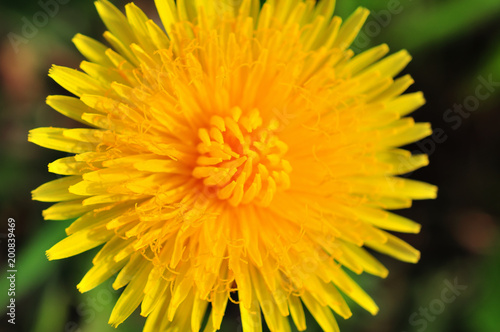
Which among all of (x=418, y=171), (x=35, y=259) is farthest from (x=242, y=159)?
(x=418, y=171)

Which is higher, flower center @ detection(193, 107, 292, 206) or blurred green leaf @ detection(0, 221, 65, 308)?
blurred green leaf @ detection(0, 221, 65, 308)

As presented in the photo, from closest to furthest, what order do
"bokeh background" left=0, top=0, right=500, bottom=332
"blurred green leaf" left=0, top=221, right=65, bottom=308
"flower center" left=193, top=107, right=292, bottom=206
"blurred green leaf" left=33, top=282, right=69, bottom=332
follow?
"flower center" left=193, top=107, right=292, bottom=206, "blurred green leaf" left=0, top=221, right=65, bottom=308, "bokeh background" left=0, top=0, right=500, bottom=332, "blurred green leaf" left=33, top=282, right=69, bottom=332

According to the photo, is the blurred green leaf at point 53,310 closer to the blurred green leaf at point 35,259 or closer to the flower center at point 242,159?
the blurred green leaf at point 35,259

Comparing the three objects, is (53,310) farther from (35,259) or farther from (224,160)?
(224,160)

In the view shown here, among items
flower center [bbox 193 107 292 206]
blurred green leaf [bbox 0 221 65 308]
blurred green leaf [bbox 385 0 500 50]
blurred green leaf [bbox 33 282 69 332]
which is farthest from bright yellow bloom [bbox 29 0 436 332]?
blurred green leaf [bbox 33 282 69 332]

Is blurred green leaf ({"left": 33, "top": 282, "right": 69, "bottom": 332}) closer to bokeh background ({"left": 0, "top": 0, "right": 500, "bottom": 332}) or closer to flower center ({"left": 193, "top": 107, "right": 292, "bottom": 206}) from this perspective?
bokeh background ({"left": 0, "top": 0, "right": 500, "bottom": 332})

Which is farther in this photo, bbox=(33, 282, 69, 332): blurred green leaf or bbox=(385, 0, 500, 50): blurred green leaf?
bbox=(33, 282, 69, 332): blurred green leaf

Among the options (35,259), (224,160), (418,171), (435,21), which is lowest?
(418,171)
